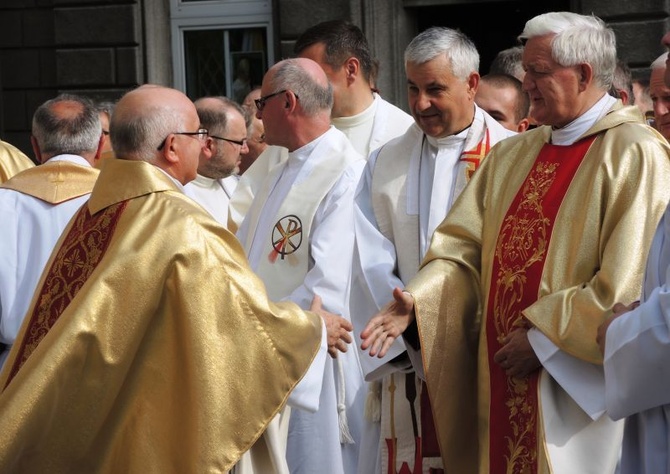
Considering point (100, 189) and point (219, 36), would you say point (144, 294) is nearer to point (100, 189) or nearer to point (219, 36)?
point (100, 189)

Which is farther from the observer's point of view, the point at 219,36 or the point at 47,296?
the point at 219,36

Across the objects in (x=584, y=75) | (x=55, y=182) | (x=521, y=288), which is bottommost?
(x=521, y=288)

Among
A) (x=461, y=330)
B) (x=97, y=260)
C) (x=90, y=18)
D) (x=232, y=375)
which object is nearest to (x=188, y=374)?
(x=232, y=375)

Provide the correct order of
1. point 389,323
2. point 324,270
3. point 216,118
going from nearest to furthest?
point 389,323, point 324,270, point 216,118

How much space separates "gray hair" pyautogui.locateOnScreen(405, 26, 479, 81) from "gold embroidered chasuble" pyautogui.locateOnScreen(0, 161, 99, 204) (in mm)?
1398

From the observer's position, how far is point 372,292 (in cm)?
492

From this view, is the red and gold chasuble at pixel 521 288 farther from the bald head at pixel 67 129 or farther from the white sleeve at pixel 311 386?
the bald head at pixel 67 129

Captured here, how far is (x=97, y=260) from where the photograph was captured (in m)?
4.09

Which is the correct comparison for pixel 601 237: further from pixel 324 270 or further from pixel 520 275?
pixel 324 270

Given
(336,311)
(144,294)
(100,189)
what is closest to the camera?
(144,294)

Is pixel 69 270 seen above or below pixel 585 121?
below

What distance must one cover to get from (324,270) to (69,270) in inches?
50.5

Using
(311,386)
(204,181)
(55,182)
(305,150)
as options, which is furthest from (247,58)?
(311,386)

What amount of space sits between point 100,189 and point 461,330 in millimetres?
1297
